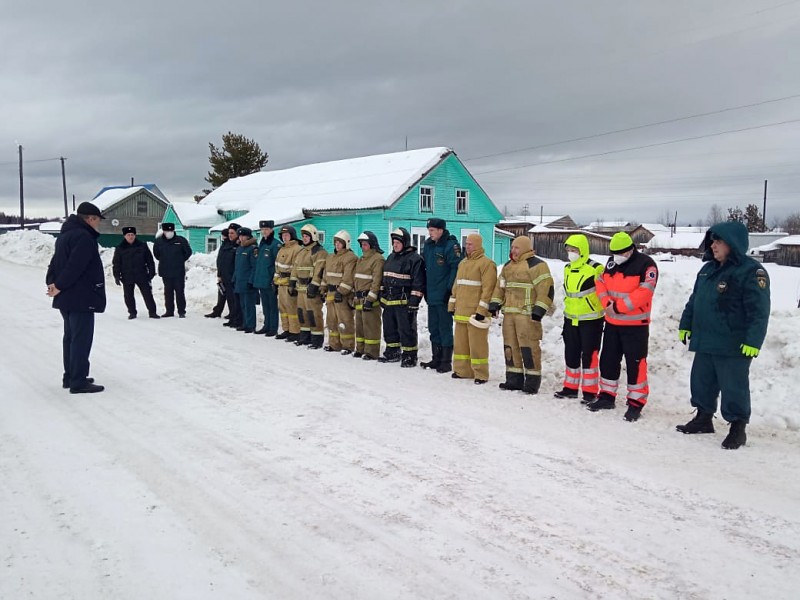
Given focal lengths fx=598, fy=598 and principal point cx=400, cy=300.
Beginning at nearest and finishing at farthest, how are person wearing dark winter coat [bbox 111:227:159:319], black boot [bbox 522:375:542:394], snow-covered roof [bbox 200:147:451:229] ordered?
black boot [bbox 522:375:542:394]
person wearing dark winter coat [bbox 111:227:159:319]
snow-covered roof [bbox 200:147:451:229]

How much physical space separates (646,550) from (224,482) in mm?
2932

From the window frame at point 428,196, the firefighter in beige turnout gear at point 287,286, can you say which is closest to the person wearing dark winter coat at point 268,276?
the firefighter in beige turnout gear at point 287,286

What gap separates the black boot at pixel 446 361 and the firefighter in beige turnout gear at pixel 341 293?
185cm

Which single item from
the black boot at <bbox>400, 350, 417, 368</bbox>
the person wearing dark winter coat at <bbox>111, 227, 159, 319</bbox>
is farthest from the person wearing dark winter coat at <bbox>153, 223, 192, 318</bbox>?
the black boot at <bbox>400, 350, 417, 368</bbox>

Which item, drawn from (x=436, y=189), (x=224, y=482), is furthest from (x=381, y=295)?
(x=436, y=189)

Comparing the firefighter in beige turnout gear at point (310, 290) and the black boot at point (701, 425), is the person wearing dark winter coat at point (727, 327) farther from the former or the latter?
the firefighter in beige turnout gear at point (310, 290)

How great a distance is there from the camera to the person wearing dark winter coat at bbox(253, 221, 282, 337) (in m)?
11.7

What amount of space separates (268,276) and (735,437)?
28.3ft

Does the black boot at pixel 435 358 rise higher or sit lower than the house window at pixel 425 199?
lower

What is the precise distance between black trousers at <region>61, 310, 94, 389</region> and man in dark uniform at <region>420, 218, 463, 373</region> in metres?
4.55

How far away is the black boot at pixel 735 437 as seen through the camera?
17.9 ft

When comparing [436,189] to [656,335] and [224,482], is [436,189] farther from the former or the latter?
[224,482]

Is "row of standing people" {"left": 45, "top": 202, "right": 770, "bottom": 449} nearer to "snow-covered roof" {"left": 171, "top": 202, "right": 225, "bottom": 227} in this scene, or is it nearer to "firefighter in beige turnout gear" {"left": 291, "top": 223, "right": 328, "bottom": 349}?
"firefighter in beige turnout gear" {"left": 291, "top": 223, "right": 328, "bottom": 349}

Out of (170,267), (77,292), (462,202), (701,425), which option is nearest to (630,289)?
(701,425)
